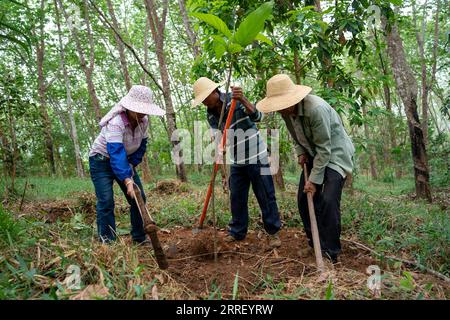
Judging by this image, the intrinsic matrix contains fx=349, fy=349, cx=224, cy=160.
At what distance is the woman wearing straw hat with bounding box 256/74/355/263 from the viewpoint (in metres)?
2.87

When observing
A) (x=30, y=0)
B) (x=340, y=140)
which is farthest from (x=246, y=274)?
(x=30, y=0)

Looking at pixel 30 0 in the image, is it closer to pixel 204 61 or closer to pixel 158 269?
pixel 204 61

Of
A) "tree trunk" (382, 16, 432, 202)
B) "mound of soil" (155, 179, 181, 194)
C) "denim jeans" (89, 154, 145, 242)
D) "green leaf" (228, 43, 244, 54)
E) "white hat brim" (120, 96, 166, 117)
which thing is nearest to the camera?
"green leaf" (228, 43, 244, 54)

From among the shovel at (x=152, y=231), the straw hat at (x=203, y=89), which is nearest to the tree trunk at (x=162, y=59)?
the straw hat at (x=203, y=89)

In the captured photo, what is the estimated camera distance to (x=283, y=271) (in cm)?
282

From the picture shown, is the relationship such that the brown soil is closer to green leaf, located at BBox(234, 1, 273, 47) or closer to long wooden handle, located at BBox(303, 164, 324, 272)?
long wooden handle, located at BBox(303, 164, 324, 272)

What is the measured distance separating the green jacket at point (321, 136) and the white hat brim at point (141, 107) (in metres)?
1.16

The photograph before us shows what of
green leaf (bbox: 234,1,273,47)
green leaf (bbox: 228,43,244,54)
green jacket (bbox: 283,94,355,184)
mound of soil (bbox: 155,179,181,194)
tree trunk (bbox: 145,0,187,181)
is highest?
tree trunk (bbox: 145,0,187,181)

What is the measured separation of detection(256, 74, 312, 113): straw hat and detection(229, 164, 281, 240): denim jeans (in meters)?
0.80

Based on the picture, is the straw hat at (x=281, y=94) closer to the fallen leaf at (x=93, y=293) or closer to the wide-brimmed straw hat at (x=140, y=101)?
the wide-brimmed straw hat at (x=140, y=101)

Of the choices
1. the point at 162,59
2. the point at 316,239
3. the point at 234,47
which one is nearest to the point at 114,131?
the point at 234,47

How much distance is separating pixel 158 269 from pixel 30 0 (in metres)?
12.5

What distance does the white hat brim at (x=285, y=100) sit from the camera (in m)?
Result: 2.78

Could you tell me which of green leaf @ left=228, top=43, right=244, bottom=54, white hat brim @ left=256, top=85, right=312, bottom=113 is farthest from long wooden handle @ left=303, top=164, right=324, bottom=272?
green leaf @ left=228, top=43, right=244, bottom=54
